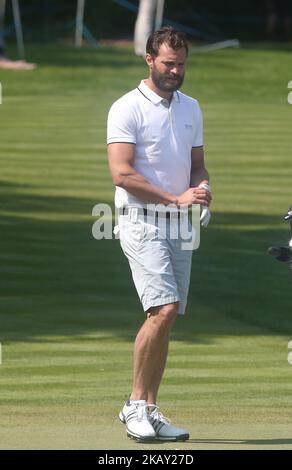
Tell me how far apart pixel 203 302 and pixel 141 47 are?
23.6 meters

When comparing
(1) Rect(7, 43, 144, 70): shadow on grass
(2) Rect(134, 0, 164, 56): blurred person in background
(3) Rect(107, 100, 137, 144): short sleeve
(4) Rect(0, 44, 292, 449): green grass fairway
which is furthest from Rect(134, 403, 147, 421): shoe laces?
(2) Rect(134, 0, 164, 56): blurred person in background

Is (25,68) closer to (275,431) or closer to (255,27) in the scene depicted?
(255,27)

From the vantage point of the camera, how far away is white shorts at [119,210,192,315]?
26.0 ft

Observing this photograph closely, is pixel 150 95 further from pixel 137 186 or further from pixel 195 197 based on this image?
pixel 195 197

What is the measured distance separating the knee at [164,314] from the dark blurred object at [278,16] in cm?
4053

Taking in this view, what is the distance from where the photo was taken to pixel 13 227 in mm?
19641

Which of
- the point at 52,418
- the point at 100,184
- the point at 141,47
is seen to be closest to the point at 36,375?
the point at 52,418

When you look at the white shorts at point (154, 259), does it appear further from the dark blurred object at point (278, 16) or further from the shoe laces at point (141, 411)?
the dark blurred object at point (278, 16)

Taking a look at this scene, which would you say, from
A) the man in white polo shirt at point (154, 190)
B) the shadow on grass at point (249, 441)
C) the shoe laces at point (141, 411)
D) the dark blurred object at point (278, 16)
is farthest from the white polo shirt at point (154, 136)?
the dark blurred object at point (278, 16)

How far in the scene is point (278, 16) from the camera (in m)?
49.1

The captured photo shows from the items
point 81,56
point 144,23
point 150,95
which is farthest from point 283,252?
point 144,23

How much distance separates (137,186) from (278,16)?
42.1 m

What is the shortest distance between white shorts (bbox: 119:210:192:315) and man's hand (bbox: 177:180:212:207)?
0.19 metres

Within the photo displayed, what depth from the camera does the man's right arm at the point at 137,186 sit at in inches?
309
